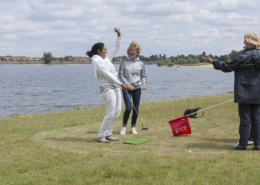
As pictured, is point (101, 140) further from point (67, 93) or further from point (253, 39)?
point (67, 93)

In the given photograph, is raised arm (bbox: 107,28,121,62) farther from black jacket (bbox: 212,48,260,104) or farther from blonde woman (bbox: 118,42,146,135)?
black jacket (bbox: 212,48,260,104)

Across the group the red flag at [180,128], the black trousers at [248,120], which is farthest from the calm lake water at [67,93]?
the black trousers at [248,120]

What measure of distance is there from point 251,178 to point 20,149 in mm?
4411

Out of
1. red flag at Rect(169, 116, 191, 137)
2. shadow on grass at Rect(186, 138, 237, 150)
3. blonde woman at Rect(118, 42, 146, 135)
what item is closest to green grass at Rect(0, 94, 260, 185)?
shadow on grass at Rect(186, 138, 237, 150)

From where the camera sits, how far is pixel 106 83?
829 centimetres

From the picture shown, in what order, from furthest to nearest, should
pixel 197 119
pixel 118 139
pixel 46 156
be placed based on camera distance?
pixel 197 119, pixel 118 139, pixel 46 156

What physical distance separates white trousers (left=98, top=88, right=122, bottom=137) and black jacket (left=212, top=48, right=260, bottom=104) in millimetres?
2380

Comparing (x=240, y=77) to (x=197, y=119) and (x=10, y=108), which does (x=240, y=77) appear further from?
(x=10, y=108)

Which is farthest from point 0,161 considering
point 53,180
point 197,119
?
point 197,119

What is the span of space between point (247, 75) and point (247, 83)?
A: 147mm

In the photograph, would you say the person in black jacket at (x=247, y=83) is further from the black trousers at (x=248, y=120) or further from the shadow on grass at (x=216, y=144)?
the shadow on grass at (x=216, y=144)

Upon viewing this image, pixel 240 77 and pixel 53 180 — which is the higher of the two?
pixel 240 77

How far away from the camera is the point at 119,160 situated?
6402 millimetres

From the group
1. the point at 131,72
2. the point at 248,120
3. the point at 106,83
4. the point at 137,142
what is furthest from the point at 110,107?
the point at 248,120
